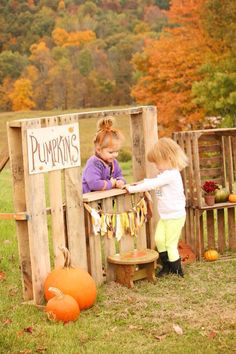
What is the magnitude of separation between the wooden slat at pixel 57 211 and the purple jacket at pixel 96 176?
734 millimetres

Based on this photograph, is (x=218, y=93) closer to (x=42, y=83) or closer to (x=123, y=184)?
(x=123, y=184)

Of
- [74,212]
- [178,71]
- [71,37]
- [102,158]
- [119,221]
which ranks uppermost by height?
[71,37]

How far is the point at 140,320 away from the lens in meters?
6.25

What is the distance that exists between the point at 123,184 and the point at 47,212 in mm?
1214

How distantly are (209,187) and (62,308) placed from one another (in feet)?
10.3

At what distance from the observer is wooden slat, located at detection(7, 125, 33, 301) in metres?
6.79

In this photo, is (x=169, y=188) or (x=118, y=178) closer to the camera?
(x=169, y=188)

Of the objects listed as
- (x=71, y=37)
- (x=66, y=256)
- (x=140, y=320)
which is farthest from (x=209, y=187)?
(x=71, y=37)

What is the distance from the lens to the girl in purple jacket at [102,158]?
7.70m

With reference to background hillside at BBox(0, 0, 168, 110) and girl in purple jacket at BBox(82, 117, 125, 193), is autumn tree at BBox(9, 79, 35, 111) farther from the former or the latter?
girl in purple jacket at BBox(82, 117, 125, 193)

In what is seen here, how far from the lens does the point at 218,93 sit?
104 feet

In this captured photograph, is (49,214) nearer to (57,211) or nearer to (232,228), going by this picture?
(57,211)

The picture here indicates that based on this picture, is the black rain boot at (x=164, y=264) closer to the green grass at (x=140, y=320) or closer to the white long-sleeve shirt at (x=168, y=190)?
the green grass at (x=140, y=320)

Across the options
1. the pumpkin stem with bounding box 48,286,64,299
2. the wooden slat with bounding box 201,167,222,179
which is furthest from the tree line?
the pumpkin stem with bounding box 48,286,64,299
